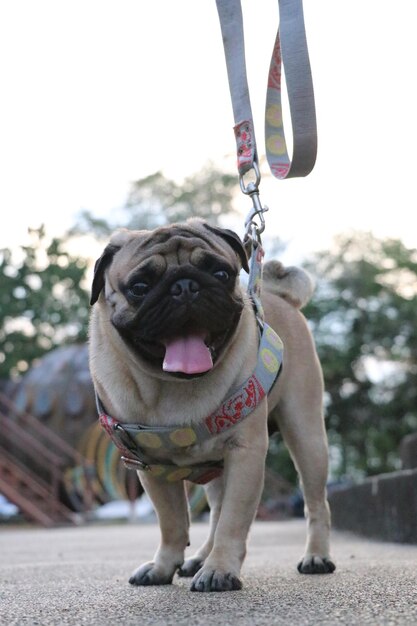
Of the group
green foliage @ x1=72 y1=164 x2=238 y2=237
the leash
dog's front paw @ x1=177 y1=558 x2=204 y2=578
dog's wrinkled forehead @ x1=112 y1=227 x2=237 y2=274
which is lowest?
dog's front paw @ x1=177 y1=558 x2=204 y2=578

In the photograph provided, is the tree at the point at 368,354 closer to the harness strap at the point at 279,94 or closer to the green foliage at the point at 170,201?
the green foliage at the point at 170,201

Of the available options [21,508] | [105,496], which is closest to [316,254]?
[105,496]

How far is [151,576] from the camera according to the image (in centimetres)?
327

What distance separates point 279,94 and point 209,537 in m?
1.97

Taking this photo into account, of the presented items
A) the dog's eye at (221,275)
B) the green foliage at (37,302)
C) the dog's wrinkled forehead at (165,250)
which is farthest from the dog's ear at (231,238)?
the green foliage at (37,302)

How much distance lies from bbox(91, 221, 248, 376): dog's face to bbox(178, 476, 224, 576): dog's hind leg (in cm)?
94

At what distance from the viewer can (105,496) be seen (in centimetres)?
1844

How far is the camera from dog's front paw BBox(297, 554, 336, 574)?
3.58 meters

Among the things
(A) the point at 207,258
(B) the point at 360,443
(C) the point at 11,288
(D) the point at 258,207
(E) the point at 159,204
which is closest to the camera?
(A) the point at 207,258

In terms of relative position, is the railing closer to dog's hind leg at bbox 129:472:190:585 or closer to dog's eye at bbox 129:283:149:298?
dog's hind leg at bbox 129:472:190:585

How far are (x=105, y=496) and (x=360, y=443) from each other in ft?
43.1

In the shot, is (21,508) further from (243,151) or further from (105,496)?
(243,151)

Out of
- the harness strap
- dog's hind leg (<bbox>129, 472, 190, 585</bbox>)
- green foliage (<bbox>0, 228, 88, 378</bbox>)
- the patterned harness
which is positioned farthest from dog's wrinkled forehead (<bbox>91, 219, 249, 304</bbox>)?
green foliage (<bbox>0, 228, 88, 378</bbox>)

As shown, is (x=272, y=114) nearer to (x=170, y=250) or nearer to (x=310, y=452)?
(x=170, y=250)
